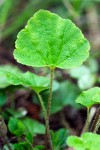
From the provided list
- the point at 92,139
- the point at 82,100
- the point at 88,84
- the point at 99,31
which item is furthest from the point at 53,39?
the point at 99,31

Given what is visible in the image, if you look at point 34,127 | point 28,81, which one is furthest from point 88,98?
point 34,127

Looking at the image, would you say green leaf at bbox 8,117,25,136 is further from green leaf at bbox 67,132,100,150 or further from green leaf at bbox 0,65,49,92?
green leaf at bbox 67,132,100,150

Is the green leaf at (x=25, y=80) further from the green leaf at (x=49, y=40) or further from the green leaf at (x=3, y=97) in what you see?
the green leaf at (x=3, y=97)

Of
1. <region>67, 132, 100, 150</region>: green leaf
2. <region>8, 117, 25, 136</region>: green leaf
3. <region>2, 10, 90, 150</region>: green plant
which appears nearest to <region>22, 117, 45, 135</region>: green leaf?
<region>8, 117, 25, 136</region>: green leaf

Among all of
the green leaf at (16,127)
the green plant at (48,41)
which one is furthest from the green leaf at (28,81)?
the green leaf at (16,127)

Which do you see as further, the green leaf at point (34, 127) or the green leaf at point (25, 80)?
the green leaf at point (34, 127)

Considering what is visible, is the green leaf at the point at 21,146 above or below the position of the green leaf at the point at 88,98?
below

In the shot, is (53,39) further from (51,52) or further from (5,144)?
(5,144)
